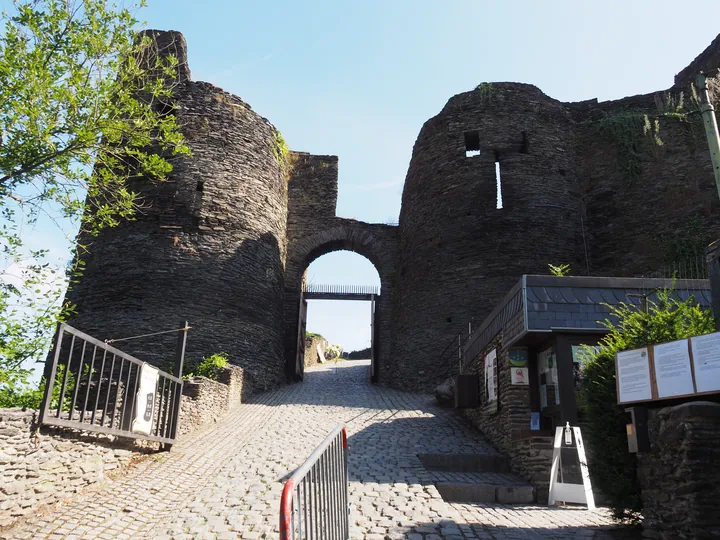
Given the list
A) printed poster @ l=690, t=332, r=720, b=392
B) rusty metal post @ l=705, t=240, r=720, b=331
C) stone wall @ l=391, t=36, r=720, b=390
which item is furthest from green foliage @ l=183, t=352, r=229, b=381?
printed poster @ l=690, t=332, r=720, b=392

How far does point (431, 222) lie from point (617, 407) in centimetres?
1420

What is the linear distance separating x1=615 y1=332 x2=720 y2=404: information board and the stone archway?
15195 mm

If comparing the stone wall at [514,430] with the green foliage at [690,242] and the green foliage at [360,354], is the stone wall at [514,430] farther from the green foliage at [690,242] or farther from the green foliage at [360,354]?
the green foliage at [360,354]

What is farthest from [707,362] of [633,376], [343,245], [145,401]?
[343,245]

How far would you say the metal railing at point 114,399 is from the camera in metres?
6.12

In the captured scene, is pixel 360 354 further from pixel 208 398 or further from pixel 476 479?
pixel 476 479

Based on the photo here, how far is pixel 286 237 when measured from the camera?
2200 centimetres

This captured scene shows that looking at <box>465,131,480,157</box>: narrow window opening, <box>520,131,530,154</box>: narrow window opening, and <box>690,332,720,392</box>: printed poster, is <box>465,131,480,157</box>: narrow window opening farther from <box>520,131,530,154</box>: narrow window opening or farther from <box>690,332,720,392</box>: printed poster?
<box>690,332,720,392</box>: printed poster

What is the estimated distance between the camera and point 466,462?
9.27 meters

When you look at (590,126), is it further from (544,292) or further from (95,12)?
(95,12)

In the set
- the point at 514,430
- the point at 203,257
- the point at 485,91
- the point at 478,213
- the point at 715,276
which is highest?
the point at 485,91

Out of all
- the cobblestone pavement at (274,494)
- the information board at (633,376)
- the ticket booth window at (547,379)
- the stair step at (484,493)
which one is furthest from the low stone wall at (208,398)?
the information board at (633,376)

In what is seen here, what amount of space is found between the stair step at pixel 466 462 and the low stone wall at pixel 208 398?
14.0 feet

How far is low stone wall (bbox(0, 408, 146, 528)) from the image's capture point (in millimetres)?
5465
